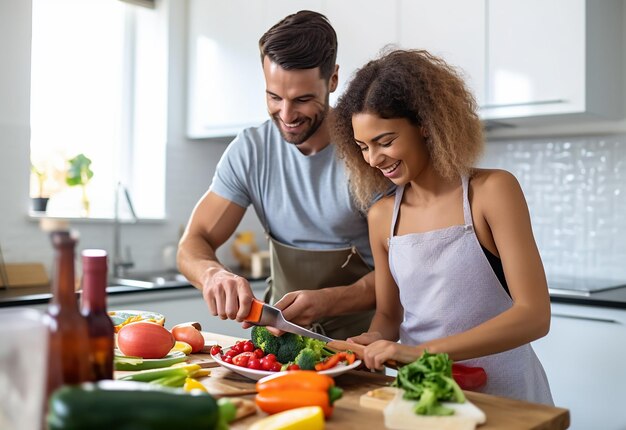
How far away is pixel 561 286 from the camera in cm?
272

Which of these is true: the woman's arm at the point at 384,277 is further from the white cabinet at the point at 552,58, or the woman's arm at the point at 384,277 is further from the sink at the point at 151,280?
the sink at the point at 151,280

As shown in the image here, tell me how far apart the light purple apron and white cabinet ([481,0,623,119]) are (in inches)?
53.8

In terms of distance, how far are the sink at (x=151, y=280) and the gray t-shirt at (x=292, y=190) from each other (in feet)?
3.50

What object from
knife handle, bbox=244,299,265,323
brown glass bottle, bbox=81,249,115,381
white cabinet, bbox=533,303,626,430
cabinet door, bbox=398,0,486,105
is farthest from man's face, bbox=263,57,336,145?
white cabinet, bbox=533,303,626,430

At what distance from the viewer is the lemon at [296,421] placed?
87cm

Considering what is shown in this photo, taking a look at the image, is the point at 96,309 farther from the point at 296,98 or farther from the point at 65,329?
the point at 296,98

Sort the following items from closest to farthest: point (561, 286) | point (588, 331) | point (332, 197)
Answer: point (332, 197) < point (588, 331) < point (561, 286)

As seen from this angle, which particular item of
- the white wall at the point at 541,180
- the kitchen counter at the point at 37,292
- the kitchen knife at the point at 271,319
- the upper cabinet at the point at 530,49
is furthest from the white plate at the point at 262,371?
the white wall at the point at 541,180

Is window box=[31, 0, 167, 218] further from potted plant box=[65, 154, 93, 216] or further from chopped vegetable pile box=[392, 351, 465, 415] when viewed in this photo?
chopped vegetable pile box=[392, 351, 465, 415]

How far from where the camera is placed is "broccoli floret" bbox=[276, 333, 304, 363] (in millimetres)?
1309

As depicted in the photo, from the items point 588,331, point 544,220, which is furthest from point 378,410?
point 544,220

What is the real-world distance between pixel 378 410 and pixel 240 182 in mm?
1068

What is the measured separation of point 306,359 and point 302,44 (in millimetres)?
817

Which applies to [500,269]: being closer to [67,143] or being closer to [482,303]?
[482,303]
